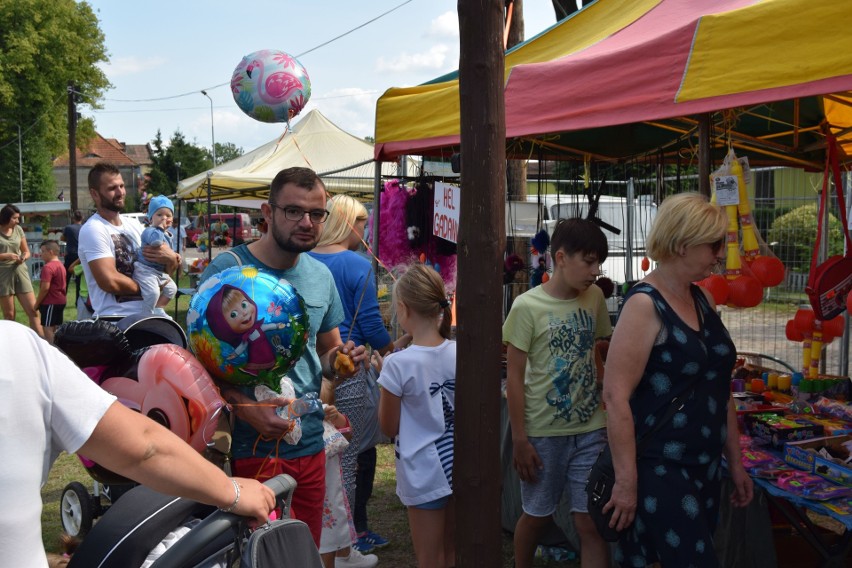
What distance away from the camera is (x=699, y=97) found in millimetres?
2945

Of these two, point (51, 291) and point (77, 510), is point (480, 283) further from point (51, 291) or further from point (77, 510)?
point (51, 291)

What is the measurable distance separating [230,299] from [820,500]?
7.34 ft

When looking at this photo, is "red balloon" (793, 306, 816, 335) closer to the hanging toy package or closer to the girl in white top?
the hanging toy package

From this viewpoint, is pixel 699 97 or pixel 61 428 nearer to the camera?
pixel 61 428

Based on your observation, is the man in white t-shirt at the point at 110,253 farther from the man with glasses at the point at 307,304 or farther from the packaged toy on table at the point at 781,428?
the packaged toy on table at the point at 781,428

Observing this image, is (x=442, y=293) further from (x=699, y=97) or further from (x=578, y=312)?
(x=699, y=97)

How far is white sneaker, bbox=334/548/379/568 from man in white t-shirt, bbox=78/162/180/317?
1.83m

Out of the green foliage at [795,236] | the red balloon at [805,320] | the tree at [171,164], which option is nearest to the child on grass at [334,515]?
the red balloon at [805,320]

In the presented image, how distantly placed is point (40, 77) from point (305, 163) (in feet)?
123

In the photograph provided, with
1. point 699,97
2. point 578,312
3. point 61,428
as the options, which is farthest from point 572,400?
point 61,428

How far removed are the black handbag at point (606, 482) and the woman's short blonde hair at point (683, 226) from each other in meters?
0.44

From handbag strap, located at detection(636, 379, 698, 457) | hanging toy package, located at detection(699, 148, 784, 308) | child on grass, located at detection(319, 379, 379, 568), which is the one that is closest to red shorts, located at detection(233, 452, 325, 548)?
child on grass, located at detection(319, 379, 379, 568)

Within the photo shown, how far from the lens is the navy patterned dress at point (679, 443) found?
2.52 m

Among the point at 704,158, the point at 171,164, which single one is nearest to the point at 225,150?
the point at 171,164
